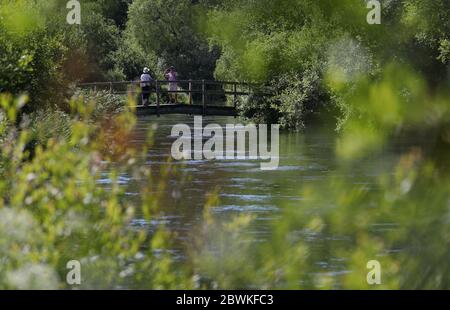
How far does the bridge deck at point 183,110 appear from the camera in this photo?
1639 inches

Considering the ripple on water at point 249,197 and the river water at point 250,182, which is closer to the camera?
the river water at point 250,182

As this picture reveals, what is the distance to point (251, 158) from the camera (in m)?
30.7

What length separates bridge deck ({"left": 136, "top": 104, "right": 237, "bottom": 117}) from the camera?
41625mm

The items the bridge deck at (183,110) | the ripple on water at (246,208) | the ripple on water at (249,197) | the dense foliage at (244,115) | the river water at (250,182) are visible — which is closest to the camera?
the dense foliage at (244,115)

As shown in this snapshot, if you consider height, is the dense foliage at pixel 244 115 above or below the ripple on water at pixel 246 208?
above

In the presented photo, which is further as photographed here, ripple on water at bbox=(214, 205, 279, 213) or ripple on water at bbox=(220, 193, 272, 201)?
ripple on water at bbox=(220, 193, 272, 201)

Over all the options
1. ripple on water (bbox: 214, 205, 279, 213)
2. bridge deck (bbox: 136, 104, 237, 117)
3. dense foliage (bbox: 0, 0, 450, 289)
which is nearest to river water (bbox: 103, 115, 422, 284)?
ripple on water (bbox: 214, 205, 279, 213)

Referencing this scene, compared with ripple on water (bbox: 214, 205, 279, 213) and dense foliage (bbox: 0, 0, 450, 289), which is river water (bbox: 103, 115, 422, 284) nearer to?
ripple on water (bbox: 214, 205, 279, 213)

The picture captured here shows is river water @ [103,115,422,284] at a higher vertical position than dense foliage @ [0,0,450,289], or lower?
lower

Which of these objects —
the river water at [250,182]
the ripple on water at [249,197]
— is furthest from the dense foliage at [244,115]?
the ripple on water at [249,197]

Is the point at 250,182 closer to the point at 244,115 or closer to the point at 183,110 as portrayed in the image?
the point at 183,110

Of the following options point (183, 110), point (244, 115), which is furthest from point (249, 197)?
point (244, 115)

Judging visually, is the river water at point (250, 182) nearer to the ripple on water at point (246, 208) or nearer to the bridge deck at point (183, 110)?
the ripple on water at point (246, 208)

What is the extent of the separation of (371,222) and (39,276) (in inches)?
401
